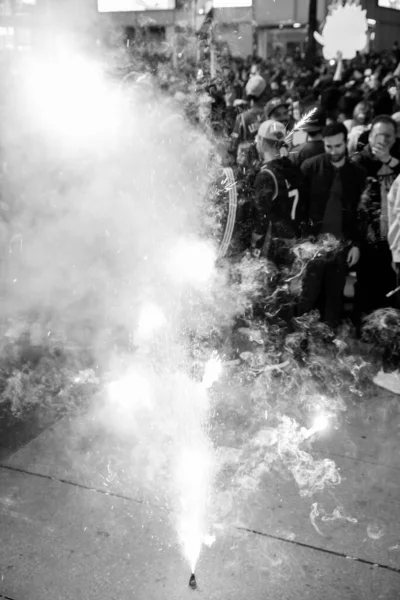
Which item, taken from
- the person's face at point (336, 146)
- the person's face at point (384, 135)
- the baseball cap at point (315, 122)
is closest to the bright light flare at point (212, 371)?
the person's face at point (336, 146)

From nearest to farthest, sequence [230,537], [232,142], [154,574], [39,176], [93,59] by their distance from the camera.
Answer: [154,574], [230,537], [39,176], [93,59], [232,142]

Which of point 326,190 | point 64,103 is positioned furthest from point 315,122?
point 64,103

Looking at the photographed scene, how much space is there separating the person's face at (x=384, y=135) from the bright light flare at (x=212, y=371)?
231 cm

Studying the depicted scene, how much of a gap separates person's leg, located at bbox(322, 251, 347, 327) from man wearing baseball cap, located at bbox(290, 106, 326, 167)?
1.00 metres

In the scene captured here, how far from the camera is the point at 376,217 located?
549cm

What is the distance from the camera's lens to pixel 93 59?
274 inches

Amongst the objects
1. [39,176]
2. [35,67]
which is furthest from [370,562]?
[35,67]

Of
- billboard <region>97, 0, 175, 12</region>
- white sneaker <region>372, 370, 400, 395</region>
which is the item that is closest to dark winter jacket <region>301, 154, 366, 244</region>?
white sneaker <region>372, 370, 400, 395</region>

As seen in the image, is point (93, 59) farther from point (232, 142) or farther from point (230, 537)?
point (230, 537)

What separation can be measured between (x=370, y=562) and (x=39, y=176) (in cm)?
382

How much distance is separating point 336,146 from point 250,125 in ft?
7.84

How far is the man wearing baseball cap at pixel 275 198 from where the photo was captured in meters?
4.83

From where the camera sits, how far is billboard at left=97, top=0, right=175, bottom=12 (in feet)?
24.2

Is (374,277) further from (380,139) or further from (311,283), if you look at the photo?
(380,139)
